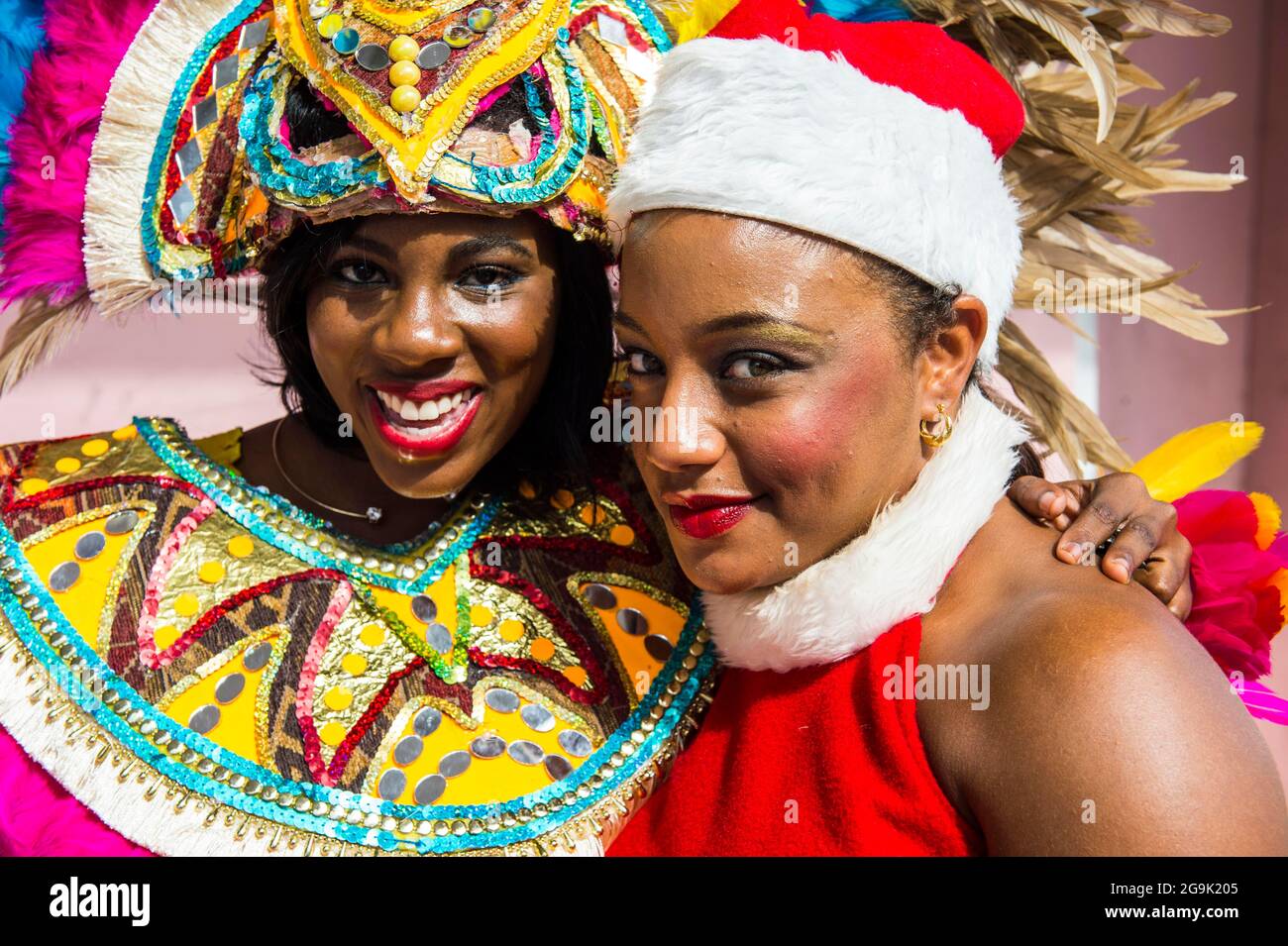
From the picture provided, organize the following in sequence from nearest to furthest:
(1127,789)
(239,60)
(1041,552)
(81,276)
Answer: (1127,789)
(1041,552)
(239,60)
(81,276)

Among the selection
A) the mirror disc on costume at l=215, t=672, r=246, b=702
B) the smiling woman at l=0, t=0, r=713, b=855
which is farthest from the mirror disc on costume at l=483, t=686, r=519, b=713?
the mirror disc on costume at l=215, t=672, r=246, b=702

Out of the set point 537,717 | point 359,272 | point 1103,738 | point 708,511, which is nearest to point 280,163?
point 359,272

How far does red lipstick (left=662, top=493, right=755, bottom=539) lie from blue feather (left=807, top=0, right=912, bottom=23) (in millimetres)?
807

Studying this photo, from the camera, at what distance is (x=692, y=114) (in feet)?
5.45

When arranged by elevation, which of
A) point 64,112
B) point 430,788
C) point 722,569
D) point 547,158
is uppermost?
point 64,112

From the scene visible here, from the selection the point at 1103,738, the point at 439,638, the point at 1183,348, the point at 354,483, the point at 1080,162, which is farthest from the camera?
the point at 1183,348

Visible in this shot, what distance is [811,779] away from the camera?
65.2 inches

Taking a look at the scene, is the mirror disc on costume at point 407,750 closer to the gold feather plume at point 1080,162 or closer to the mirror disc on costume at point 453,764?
the mirror disc on costume at point 453,764

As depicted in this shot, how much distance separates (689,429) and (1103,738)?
58cm

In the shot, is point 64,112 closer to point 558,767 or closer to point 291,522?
point 291,522
